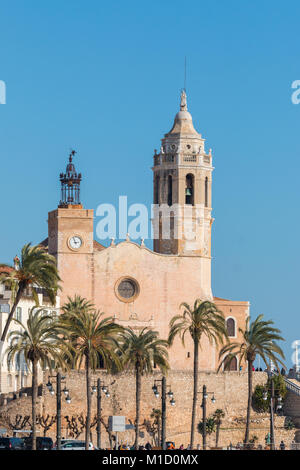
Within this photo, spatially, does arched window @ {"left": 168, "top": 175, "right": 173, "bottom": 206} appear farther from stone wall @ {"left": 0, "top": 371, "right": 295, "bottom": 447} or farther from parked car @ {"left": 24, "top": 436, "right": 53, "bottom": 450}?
parked car @ {"left": 24, "top": 436, "right": 53, "bottom": 450}

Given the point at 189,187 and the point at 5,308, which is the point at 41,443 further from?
the point at 189,187

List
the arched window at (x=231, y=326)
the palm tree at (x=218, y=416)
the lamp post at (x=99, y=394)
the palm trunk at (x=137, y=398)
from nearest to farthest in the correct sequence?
the palm trunk at (x=137, y=398) < the lamp post at (x=99, y=394) < the palm tree at (x=218, y=416) < the arched window at (x=231, y=326)

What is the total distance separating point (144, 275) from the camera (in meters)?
109

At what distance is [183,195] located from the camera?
110688 mm

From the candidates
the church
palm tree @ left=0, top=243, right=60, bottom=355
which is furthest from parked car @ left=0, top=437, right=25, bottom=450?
the church

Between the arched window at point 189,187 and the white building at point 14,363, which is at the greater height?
the arched window at point 189,187

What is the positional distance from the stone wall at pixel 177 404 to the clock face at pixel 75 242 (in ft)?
48.7

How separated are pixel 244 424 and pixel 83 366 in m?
13.8

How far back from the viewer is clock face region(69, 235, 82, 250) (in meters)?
107

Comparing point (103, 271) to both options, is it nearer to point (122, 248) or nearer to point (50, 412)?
point (122, 248)

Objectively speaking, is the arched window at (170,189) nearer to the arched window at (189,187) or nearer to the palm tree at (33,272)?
the arched window at (189,187)

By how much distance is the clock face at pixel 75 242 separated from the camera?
351 ft

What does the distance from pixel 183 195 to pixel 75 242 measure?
1017 cm

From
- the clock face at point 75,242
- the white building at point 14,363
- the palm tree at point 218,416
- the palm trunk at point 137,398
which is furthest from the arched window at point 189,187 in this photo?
the palm trunk at point 137,398
